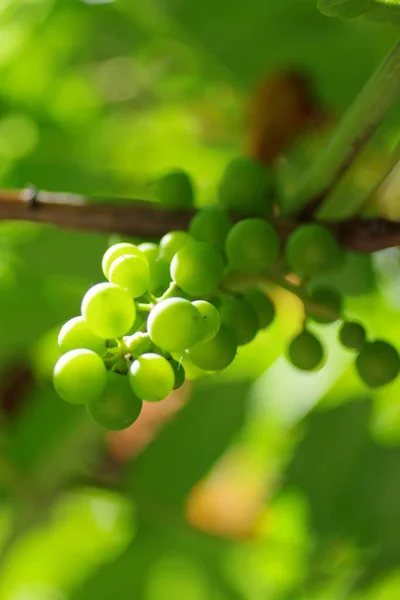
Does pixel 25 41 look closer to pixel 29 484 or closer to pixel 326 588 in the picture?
pixel 29 484

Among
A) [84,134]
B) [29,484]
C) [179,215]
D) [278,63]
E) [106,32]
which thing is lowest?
[29,484]

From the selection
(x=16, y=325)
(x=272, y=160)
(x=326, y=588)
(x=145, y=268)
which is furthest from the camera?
(x=272, y=160)

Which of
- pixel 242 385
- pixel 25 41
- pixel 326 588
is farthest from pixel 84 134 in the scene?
pixel 326 588

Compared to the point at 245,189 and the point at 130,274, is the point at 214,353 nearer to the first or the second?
the point at 130,274

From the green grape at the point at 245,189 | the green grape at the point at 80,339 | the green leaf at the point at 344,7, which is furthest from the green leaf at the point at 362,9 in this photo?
the green grape at the point at 80,339

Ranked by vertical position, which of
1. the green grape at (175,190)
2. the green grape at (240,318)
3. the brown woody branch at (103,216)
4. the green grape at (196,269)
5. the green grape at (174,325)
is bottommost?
the brown woody branch at (103,216)

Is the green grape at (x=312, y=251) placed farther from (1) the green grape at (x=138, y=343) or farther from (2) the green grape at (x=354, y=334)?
(1) the green grape at (x=138, y=343)

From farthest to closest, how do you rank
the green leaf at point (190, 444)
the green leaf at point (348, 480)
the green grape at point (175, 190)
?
the green leaf at point (190, 444)
the green leaf at point (348, 480)
the green grape at point (175, 190)
